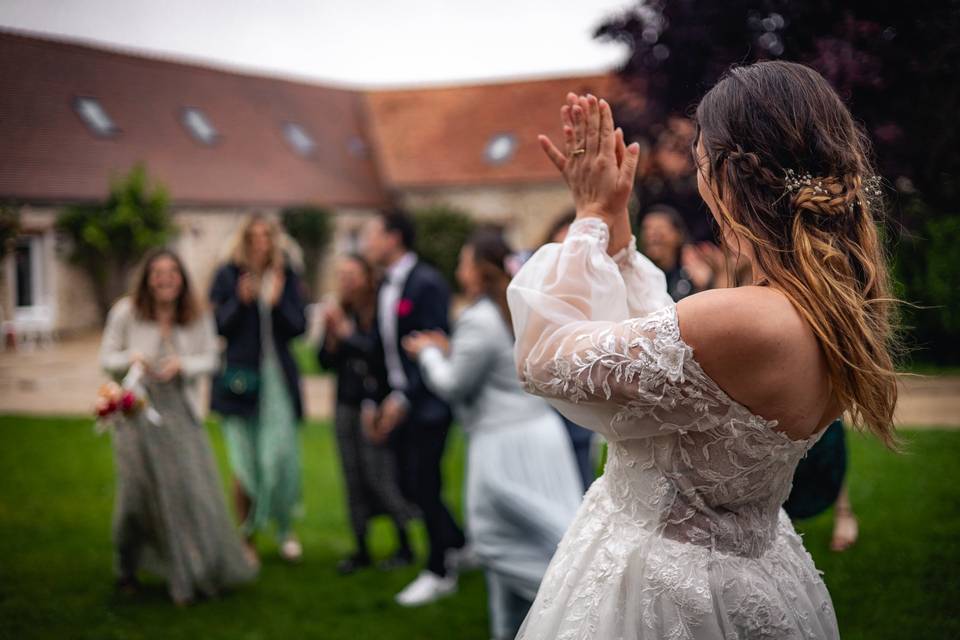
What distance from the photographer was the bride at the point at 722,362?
5.32 feet

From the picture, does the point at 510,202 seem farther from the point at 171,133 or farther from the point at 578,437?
the point at 578,437

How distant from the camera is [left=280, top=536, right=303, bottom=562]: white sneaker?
5539 mm

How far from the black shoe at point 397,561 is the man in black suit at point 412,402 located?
319 millimetres

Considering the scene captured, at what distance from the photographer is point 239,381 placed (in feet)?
17.5

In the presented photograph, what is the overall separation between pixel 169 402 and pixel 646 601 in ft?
12.5

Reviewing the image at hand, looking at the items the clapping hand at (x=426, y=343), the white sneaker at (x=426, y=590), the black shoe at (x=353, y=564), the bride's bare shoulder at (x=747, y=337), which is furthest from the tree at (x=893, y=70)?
the black shoe at (x=353, y=564)

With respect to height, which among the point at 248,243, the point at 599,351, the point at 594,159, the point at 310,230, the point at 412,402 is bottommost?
the point at 412,402

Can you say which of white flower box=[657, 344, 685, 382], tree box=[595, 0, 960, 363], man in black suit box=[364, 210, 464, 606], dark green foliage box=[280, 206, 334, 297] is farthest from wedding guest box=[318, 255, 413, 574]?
dark green foliage box=[280, 206, 334, 297]

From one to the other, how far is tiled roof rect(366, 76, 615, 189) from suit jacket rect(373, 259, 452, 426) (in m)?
18.6

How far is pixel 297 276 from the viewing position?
5.69m

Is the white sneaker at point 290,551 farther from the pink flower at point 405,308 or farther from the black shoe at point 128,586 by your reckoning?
the pink flower at point 405,308

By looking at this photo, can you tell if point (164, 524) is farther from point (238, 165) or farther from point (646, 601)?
point (238, 165)

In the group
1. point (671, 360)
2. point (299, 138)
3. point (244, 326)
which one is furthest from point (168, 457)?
point (299, 138)

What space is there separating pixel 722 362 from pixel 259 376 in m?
4.33
